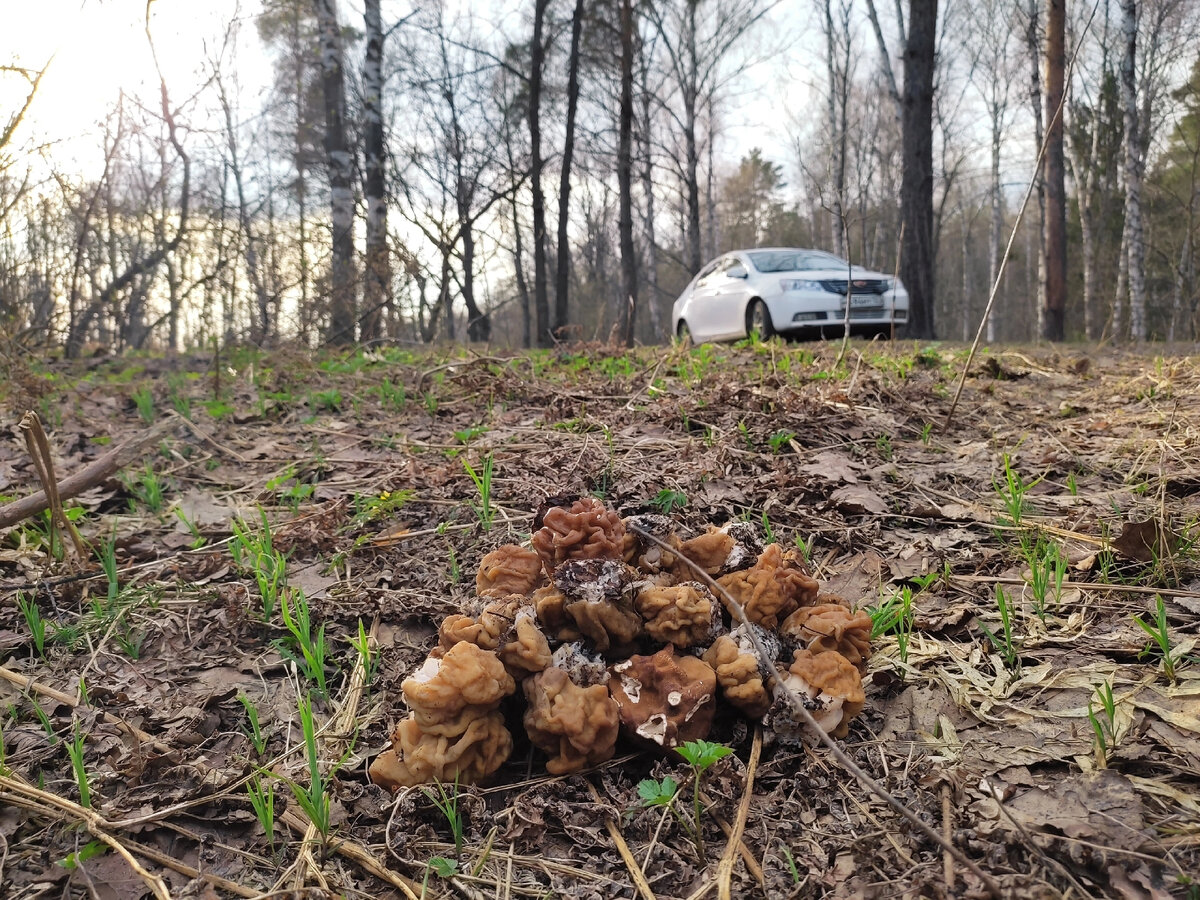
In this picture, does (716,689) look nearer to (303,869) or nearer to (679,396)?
(303,869)

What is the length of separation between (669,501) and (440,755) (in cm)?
140

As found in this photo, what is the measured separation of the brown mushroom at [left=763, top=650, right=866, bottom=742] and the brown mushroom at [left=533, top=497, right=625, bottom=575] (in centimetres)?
52

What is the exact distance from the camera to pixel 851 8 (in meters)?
24.2

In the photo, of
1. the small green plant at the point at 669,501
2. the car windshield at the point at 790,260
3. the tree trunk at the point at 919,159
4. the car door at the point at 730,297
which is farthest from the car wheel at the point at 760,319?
the small green plant at the point at 669,501

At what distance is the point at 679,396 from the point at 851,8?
86.3 ft

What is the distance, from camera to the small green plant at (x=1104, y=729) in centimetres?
140

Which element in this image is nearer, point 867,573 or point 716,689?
point 716,689

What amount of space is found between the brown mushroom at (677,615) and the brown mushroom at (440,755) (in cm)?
45

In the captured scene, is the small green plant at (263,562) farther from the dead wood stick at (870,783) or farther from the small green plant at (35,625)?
the dead wood stick at (870,783)

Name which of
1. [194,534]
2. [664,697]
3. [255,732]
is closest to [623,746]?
[664,697]

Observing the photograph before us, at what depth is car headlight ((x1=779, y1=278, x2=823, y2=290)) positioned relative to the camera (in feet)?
33.1

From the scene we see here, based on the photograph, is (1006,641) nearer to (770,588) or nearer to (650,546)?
(770,588)

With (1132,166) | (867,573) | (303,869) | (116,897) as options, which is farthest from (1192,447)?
(1132,166)

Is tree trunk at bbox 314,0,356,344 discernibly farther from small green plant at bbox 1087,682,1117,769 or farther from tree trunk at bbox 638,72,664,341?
small green plant at bbox 1087,682,1117,769
